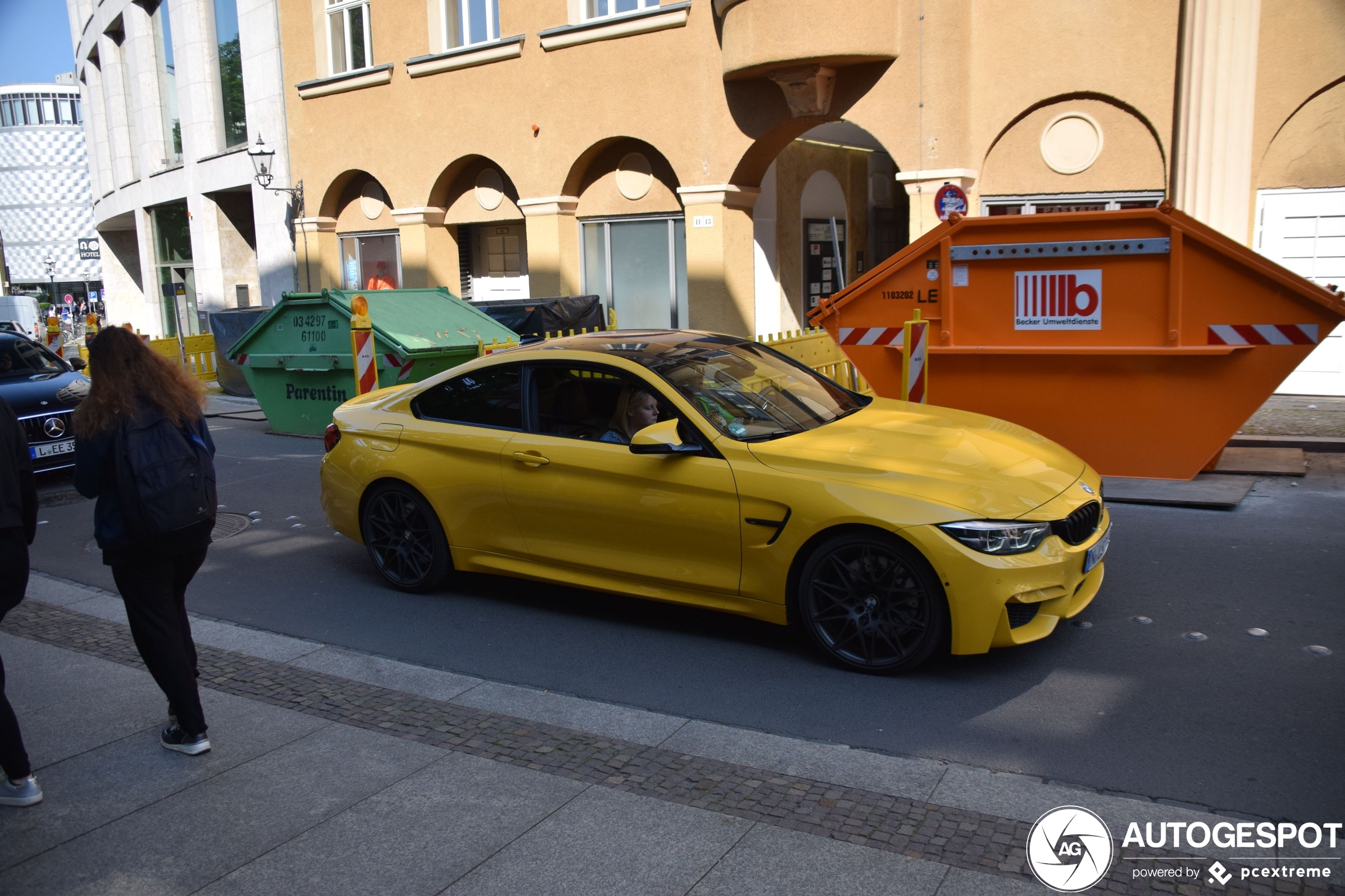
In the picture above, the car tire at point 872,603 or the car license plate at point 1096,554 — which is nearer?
the car tire at point 872,603

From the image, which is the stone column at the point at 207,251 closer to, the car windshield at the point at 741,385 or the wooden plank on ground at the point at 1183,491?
the car windshield at the point at 741,385

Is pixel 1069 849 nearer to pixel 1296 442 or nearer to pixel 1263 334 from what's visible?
pixel 1263 334

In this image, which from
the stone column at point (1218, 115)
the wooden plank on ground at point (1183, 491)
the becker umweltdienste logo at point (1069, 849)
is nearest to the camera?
the becker umweltdienste logo at point (1069, 849)

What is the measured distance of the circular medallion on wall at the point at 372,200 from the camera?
21.4 m

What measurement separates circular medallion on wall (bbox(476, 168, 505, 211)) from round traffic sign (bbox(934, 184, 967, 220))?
906cm

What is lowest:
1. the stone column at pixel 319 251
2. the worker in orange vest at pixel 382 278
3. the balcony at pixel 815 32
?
the worker in orange vest at pixel 382 278

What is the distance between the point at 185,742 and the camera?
4414 millimetres

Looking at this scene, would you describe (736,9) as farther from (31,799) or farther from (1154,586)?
(31,799)

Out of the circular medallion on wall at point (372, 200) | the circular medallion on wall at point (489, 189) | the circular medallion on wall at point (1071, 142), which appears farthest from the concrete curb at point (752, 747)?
the circular medallion on wall at point (372, 200)

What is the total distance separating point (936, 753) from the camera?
4.21m

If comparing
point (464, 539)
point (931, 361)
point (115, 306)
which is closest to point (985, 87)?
point (931, 361)

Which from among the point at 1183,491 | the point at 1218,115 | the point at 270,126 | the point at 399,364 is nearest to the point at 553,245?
the point at 399,364

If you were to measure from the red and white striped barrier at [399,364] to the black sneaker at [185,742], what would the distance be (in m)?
7.48

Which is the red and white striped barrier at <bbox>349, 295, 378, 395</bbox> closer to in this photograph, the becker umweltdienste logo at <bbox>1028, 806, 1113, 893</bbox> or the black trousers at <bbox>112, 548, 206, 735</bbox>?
the black trousers at <bbox>112, 548, 206, 735</bbox>
